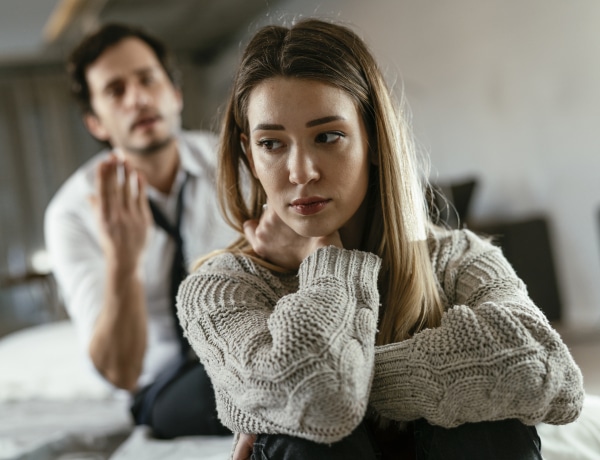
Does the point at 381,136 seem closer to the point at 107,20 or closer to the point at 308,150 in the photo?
the point at 308,150

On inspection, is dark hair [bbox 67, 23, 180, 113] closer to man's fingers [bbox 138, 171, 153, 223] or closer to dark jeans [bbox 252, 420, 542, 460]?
man's fingers [bbox 138, 171, 153, 223]

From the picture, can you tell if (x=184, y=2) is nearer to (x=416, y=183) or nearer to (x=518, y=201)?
(x=518, y=201)

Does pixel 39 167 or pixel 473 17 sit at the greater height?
pixel 473 17

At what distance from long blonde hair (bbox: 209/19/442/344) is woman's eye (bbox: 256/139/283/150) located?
0.24 feet

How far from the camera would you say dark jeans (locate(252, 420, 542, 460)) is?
34.7 inches

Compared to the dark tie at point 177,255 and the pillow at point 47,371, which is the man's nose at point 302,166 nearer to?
the dark tie at point 177,255

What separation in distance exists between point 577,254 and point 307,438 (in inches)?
113

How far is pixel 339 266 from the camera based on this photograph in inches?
37.9

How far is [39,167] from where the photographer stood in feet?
21.7

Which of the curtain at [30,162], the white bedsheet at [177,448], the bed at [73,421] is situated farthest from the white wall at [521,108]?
the curtain at [30,162]

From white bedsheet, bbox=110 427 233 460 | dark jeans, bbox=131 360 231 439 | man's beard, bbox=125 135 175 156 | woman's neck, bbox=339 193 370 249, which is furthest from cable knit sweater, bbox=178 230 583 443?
man's beard, bbox=125 135 175 156

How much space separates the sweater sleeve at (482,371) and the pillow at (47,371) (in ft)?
3.88

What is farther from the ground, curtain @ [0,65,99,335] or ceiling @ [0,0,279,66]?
ceiling @ [0,0,279,66]

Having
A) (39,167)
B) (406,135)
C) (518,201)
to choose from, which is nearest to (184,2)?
(39,167)
